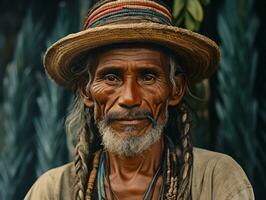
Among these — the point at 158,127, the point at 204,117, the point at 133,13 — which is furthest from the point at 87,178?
the point at 204,117

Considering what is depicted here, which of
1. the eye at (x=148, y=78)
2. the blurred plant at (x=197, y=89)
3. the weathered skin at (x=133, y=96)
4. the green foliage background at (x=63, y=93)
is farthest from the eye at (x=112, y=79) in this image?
the green foliage background at (x=63, y=93)

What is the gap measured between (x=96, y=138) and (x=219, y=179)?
67 cm

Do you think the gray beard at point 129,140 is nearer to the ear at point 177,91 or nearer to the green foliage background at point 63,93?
the ear at point 177,91

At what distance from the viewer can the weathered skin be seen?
4070 millimetres

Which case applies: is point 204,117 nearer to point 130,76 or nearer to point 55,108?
point 55,108

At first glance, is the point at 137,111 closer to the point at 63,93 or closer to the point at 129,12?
the point at 129,12

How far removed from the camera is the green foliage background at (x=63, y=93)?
609 cm

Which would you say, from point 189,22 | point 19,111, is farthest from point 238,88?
point 19,111

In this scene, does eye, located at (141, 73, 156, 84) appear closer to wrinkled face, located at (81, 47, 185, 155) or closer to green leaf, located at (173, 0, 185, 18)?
wrinkled face, located at (81, 47, 185, 155)

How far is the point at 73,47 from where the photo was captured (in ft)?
13.7

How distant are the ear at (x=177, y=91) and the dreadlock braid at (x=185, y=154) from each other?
0.07 m

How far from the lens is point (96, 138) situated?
4.43 meters

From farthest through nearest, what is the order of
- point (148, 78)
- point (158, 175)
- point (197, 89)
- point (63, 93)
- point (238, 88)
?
point (63, 93)
point (238, 88)
point (197, 89)
point (158, 175)
point (148, 78)

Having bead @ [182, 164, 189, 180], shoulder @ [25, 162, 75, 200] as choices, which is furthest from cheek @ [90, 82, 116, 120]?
bead @ [182, 164, 189, 180]
